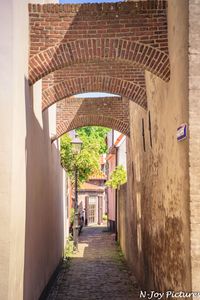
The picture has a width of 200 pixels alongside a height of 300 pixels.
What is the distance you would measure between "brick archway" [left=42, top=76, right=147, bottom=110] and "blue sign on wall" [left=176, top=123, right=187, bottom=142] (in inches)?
144

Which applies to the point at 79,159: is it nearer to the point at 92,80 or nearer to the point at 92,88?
the point at 92,88

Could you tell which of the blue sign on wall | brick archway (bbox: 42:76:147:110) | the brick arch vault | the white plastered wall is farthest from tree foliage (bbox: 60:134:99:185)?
the blue sign on wall

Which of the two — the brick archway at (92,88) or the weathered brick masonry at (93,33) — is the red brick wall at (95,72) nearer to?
the brick archway at (92,88)

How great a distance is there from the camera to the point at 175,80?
18.5 ft

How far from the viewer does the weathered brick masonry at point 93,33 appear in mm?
6500

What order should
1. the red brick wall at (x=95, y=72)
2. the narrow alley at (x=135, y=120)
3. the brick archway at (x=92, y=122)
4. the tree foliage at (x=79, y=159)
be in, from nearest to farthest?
the narrow alley at (x=135, y=120) → the red brick wall at (x=95, y=72) → the brick archway at (x=92, y=122) → the tree foliage at (x=79, y=159)

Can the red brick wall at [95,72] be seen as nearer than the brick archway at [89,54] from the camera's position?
No

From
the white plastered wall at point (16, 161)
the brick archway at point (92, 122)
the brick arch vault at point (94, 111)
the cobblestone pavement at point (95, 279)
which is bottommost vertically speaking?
the cobblestone pavement at point (95, 279)

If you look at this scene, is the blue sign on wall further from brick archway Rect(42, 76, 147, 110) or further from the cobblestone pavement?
the cobblestone pavement

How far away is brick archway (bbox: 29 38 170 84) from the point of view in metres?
6.52

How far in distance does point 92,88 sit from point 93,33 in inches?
118

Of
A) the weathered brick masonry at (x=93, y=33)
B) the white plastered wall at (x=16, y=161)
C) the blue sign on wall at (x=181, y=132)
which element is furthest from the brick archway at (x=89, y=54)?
the blue sign on wall at (x=181, y=132)

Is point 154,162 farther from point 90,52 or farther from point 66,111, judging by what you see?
point 66,111

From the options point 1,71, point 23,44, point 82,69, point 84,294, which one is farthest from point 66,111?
point 1,71
